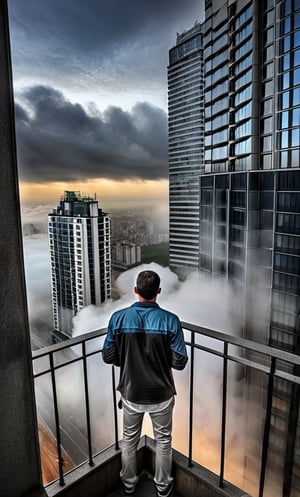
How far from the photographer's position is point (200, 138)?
5887 mm

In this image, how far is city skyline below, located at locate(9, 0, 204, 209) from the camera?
3297 mm

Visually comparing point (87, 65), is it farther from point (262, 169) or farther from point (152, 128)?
point (262, 169)

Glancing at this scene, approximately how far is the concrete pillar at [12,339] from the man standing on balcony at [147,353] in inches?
12.8

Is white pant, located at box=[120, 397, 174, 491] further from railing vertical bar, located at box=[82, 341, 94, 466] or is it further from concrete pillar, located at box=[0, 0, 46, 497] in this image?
concrete pillar, located at box=[0, 0, 46, 497]

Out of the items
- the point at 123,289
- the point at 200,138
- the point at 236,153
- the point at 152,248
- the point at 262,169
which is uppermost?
the point at 200,138

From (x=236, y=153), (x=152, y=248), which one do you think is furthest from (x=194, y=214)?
(x=152, y=248)

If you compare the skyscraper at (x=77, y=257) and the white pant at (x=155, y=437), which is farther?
the skyscraper at (x=77, y=257)

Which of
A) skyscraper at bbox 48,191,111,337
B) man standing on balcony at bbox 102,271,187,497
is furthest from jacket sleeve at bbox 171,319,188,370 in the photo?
skyscraper at bbox 48,191,111,337

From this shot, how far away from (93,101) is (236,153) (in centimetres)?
276

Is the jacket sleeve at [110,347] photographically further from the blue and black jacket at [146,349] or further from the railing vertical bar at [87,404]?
the railing vertical bar at [87,404]

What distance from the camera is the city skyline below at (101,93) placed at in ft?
10.8

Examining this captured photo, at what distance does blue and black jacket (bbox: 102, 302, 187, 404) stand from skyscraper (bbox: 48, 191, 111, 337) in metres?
1.89

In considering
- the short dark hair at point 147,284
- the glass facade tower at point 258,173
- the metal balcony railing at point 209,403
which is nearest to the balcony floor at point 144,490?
the metal balcony railing at point 209,403

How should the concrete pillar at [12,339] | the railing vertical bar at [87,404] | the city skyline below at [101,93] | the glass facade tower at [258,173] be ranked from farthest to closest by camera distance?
the glass facade tower at [258,173], the city skyline below at [101,93], the railing vertical bar at [87,404], the concrete pillar at [12,339]
